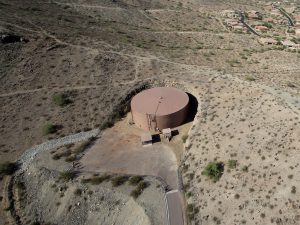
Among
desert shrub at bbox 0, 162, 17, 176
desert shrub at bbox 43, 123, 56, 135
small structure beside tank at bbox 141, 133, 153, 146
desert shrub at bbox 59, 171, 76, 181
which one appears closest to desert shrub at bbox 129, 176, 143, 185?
small structure beside tank at bbox 141, 133, 153, 146

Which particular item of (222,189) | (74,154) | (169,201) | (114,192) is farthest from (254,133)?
(74,154)

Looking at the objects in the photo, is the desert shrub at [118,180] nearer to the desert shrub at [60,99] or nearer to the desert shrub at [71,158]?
the desert shrub at [71,158]

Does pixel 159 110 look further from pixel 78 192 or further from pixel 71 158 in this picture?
pixel 78 192

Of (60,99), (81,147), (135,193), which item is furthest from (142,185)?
(60,99)

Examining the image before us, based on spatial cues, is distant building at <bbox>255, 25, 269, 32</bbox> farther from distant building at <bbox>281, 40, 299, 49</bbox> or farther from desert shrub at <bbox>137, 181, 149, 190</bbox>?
desert shrub at <bbox>137, 181, 149, 190</bbox>

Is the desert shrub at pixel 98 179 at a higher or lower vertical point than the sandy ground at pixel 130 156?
higher

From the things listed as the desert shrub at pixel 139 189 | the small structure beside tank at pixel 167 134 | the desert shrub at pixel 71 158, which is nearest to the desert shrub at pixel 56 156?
the desert shrub at pixel 71 158
